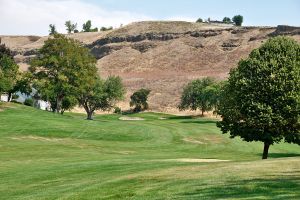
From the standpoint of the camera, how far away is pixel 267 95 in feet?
105

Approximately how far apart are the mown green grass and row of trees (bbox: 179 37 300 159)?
2.32m

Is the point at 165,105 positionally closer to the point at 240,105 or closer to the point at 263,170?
the point at 240,105

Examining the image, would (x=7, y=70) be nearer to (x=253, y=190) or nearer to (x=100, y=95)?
(x=100, y=95)

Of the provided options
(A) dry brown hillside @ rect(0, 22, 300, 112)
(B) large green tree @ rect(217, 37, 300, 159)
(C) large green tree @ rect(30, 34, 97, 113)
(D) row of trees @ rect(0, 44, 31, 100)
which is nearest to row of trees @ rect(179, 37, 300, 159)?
(B) large green tree @ rect(217, 37, 300, 159)

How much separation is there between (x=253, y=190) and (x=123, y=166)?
43.4 feet

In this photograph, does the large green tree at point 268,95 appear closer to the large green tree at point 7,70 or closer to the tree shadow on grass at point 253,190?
the tree shadow on grass at point 253,190

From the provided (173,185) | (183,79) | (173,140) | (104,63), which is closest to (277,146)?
(173,140)

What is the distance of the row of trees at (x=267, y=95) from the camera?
31766 millimetres

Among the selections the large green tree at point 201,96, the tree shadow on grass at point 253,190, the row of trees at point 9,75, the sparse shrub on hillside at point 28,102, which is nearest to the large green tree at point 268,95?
the tree shadow on grass at point 253,190

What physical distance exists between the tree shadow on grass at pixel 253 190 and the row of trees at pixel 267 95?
1478 cm

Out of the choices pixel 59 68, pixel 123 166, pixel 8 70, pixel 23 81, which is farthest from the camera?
pixel 23 81

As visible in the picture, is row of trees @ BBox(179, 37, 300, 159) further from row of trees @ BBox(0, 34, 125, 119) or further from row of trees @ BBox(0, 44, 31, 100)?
row of trees @ BBox(0, 34, 125, 119)

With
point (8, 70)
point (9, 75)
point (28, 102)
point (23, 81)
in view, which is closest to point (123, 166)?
point (9, 75)

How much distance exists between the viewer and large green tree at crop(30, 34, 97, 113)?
70.6 meters
